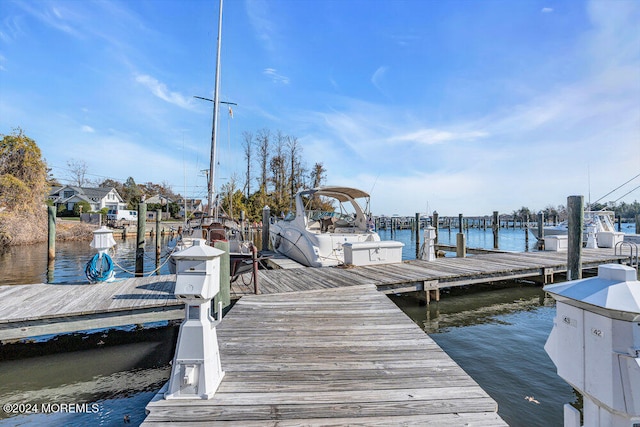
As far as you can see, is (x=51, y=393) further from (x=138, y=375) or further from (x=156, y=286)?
(x=156, y=286)

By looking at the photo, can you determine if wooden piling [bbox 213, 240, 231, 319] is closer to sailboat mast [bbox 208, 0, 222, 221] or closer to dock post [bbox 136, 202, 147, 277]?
dock post [bbox 136, 202, 147, 277]

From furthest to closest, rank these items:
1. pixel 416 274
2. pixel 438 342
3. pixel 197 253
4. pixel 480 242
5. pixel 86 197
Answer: pixel 86 197
pixel 480 242
pixel 416 274
pixel 438 342
pixel 197 253

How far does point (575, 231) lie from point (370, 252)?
4.47 meters

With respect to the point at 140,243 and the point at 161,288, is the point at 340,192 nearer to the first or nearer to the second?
the point at 140,243

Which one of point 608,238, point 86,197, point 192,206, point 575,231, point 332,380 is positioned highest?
point 86,197

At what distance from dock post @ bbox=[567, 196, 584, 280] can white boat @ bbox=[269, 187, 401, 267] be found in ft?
13.1

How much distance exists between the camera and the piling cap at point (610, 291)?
1.29 meters

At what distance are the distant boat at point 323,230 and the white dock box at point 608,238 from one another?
35.2 feet

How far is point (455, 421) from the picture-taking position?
7.16 feet

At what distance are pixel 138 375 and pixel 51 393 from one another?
38.1 inches

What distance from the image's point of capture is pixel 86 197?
4428 centimetres

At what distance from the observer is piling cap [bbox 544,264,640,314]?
1293 mm

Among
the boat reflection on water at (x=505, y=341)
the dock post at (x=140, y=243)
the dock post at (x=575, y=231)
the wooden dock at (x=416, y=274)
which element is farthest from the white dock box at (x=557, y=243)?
the dock post at (x=140, y=243)

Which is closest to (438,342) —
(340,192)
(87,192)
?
(340,192)
